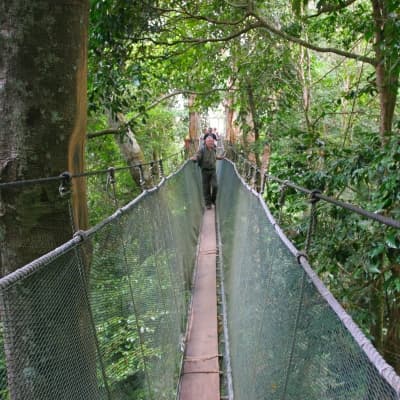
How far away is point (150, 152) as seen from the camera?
26.9ft

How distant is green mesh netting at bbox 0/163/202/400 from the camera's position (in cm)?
67

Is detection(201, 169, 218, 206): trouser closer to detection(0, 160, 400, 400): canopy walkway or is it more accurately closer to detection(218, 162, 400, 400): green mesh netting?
detection(0, 160, 400, 400): canopy walkway

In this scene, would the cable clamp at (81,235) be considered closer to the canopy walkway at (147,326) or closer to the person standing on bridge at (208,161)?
the canopy walkway at (147,326)

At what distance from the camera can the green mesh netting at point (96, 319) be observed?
67 centimetres

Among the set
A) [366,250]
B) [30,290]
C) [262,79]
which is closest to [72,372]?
[30,290]

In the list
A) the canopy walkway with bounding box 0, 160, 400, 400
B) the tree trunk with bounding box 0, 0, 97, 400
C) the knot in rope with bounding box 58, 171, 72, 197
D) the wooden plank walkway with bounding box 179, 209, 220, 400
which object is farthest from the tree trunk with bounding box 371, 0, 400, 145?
the wooden plank walkway with bounding box 179, 209, 220, 400

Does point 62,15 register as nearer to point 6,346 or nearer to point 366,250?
point 6,346

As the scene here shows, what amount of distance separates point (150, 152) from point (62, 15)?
701 centimetres

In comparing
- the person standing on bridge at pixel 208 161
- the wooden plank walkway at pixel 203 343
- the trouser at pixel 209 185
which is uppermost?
the person standing on bridge at pixel 208 161

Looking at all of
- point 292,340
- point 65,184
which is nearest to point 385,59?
point 292,340

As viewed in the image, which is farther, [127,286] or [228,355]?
[228,355]

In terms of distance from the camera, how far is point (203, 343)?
286 cm

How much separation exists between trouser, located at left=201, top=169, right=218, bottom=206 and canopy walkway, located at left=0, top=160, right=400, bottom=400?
3708 mm

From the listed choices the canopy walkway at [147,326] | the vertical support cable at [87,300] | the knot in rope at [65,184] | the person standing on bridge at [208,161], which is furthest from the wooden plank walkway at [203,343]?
the person standing on bridge at [208,161]
